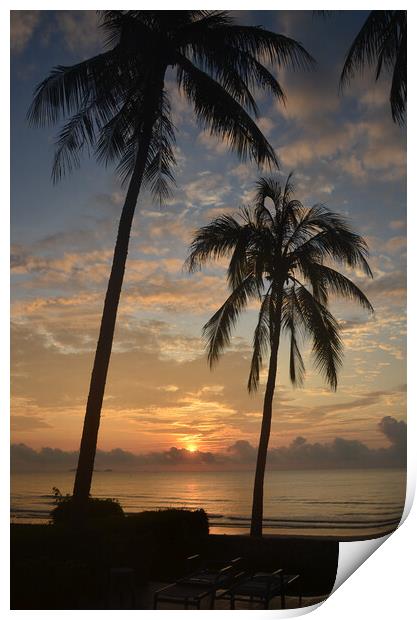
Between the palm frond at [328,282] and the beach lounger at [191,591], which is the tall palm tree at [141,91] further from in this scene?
the palm frond at [328,282]

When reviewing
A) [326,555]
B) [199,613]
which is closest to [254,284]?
[326,555]

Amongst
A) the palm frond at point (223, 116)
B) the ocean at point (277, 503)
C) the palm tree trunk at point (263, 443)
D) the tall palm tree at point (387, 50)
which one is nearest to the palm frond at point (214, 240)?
the palm tree trunk at point (263, 443)

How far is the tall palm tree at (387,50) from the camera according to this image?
23.4 ft

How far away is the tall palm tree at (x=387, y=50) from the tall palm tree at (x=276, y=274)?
9.48 ft

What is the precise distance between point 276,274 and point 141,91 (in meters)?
3.56

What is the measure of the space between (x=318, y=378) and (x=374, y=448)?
482 cm

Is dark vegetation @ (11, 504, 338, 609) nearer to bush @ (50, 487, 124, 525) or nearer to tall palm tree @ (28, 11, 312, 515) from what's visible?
bush @ (50, 487, 124, 525)

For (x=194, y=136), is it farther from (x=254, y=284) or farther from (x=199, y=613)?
(x=199, y=613)

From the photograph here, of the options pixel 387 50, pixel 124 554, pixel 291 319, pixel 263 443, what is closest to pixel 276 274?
pixel 291 319

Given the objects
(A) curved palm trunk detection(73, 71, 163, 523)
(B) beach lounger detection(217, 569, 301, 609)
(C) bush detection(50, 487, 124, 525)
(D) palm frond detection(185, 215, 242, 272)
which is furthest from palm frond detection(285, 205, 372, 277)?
(B) beach lounger detection(217, 569, 301, 609)

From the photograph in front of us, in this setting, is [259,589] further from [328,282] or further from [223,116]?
[328,282]

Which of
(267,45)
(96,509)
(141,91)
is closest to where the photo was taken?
(267,45)

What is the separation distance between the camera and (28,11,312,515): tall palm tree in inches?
294

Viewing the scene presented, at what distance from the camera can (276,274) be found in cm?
1062
